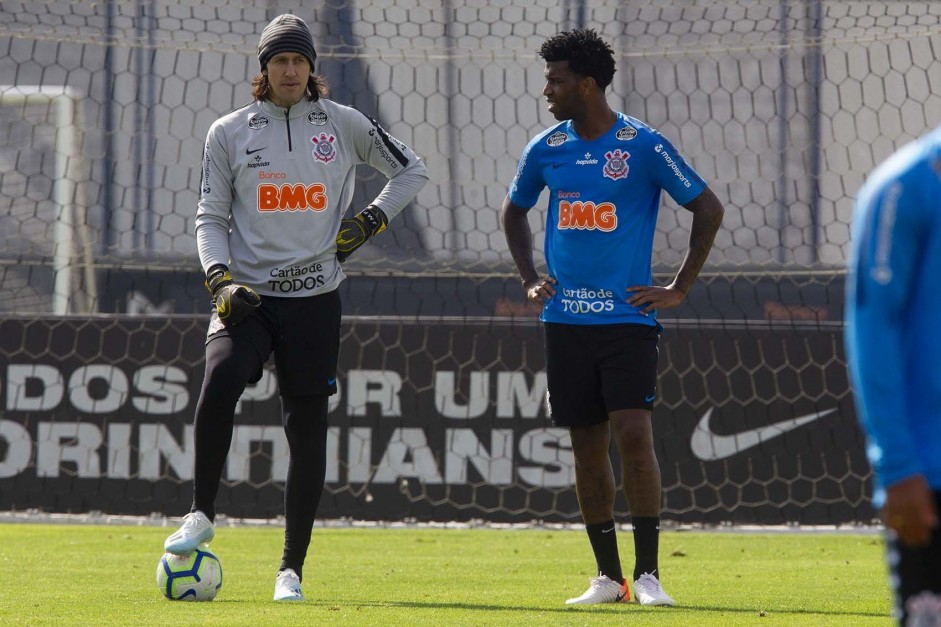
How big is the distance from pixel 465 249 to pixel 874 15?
9.16 ft

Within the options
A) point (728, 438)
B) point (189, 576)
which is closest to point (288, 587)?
point (189, 576)

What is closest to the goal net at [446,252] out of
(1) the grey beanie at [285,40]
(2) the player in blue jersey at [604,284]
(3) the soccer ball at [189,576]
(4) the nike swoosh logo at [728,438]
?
(4) the nike swoosh logo at [728,438]

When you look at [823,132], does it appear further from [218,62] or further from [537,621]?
[537,621]

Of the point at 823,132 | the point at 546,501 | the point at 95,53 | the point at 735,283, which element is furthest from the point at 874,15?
the point at 95,53

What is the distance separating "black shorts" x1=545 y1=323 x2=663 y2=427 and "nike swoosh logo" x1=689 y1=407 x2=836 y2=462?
3532 mm

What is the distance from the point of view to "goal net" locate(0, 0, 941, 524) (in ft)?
28.2

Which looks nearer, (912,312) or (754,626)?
(912,312)

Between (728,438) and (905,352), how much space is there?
6.37 m

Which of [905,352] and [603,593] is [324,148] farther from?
[905,352]

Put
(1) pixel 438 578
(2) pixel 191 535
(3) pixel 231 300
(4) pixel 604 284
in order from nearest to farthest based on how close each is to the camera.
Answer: (2) pixel 191 535 < (3) pixel 231 300 < (4) pixel 604 284 < (1) pixel 438 578

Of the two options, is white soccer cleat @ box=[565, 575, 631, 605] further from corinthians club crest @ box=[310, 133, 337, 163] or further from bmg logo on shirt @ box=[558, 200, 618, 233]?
corinthians club crest @ box=[310, 133, 337, 163]

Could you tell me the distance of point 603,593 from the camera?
4914 mm

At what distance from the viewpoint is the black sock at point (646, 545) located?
496 cm

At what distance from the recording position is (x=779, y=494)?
8555 mm
